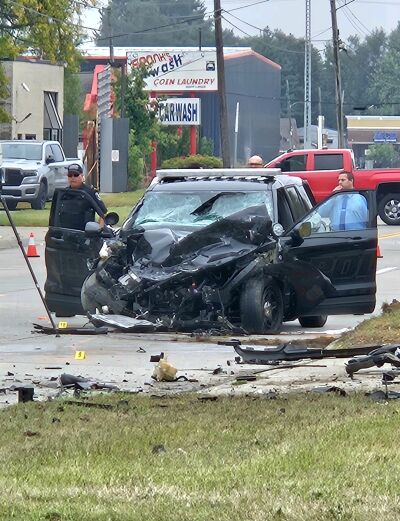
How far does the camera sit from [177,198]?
15.8 m

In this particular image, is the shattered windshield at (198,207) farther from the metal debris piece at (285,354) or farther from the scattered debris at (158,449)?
the scattered debris at (158,449)

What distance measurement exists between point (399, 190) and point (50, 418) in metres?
29.4

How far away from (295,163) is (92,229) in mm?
25973

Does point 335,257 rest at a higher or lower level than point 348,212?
lower

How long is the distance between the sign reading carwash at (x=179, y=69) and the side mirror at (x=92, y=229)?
53.6m

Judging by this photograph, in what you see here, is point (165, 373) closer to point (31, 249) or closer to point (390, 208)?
point (31, 249)

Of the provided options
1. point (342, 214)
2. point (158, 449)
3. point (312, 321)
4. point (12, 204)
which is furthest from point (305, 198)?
point (12, 204)

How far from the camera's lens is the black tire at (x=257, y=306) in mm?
14297

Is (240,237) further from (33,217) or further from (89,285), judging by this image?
(33,217)

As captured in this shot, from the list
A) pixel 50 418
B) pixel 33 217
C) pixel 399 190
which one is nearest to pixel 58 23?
pixel 33 217

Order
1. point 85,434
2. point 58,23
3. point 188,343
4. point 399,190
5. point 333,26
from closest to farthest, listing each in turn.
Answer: point 85,434, point 188,343, point 399,190, point 58,23, point 333,26

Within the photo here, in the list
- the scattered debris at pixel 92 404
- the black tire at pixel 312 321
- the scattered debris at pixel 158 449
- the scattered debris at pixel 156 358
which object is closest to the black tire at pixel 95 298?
the scattered debris at pixel 156 358

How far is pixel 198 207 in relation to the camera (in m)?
15.5

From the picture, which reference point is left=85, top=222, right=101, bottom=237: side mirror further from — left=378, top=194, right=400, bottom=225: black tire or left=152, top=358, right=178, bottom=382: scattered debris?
left=378, top=194, right=400, bottom=225: black tire
